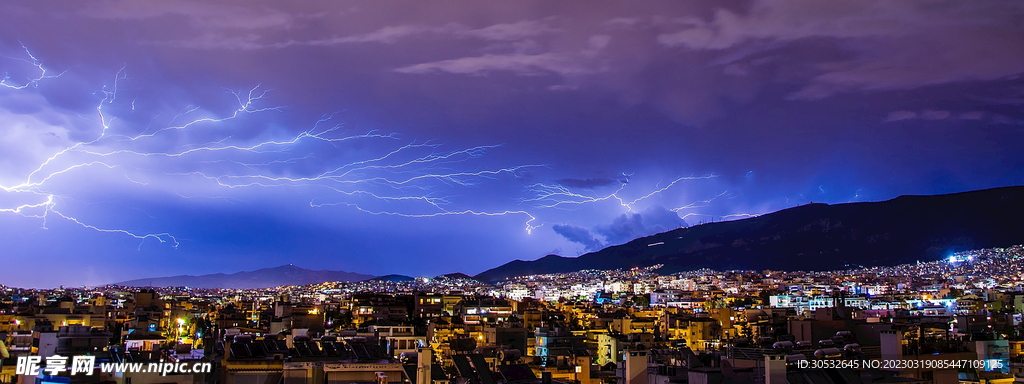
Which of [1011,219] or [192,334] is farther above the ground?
[1011,219]

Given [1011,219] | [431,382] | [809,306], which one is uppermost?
[1011,219]

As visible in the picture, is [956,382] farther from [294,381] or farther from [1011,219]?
[1011,219]

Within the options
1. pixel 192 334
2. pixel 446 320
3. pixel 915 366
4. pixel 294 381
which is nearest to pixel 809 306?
pixel 446 320

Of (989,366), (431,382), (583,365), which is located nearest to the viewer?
(431,382)

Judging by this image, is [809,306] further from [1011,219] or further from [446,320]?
[1011,219]

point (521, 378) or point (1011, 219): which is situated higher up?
point (1011, 219)

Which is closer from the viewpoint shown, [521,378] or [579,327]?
[521,378]

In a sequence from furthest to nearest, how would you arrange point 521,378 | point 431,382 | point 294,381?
point 521,378 → point 431,382 → point 294,381

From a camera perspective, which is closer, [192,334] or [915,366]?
[915,366]

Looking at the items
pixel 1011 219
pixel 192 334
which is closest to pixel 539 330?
pixel 192 334
